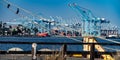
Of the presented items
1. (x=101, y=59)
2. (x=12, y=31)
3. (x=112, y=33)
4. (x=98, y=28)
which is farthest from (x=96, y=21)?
(x=101, y=59)

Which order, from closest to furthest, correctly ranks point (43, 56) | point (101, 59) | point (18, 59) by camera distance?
1. point (43, 56)
2. point (18, 59)
3. point (101, 59)

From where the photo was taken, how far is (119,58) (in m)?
13.3

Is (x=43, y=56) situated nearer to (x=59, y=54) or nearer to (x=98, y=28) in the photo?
(x=59, y=54)

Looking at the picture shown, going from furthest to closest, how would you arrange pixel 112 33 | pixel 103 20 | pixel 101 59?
pixel 112 33, pixel 103 20, pixel 101 59

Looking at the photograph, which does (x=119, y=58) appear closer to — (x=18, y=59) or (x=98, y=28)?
(x=18, y=59)

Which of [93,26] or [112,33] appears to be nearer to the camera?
[93,26]

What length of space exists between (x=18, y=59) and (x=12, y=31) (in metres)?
126

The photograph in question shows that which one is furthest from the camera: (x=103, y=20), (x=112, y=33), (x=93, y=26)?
(x=112, y=33)

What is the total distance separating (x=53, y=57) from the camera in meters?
13.3

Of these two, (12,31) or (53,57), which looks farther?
(12,31)

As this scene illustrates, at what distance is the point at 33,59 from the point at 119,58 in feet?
8.94

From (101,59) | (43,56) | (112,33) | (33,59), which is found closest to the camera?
(33,59)

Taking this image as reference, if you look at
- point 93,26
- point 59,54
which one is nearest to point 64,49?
point 59,54

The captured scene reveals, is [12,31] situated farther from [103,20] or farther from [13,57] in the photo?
[13,57]
